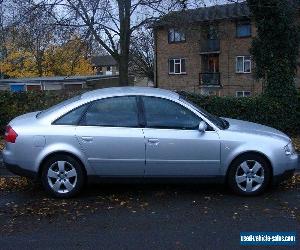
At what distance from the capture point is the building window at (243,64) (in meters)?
36.9

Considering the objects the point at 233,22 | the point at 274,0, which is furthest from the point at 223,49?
the point at 274,0

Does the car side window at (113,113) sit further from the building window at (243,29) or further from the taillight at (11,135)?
the building window at (243,29)

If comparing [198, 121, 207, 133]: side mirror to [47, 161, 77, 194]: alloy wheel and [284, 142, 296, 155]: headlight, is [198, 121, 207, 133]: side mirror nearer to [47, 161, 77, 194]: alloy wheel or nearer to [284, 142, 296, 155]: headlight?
[284, 142, 296, 155]: headlight

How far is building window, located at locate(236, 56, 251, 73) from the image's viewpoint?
121 feet

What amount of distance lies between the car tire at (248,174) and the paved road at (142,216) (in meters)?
0.15

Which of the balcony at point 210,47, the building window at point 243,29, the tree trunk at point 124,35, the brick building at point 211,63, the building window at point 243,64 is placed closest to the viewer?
the tree trunk at point 124,35

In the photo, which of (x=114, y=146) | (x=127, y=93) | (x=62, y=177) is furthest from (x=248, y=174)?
(x=62, y=177)

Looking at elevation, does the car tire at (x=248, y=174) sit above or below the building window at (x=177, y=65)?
below

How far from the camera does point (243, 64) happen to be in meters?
37.2

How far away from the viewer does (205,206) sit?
608 cm

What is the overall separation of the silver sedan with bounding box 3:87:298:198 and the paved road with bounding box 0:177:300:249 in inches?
12.9

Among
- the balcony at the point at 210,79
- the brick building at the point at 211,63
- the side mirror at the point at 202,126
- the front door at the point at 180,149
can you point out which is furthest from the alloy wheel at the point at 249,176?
the balcony at the point at 210,79

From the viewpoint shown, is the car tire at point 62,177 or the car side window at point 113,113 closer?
the car tire at point 62,177

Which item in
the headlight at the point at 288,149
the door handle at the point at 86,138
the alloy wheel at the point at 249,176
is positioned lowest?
the alloy wheel at the point at 249,176
